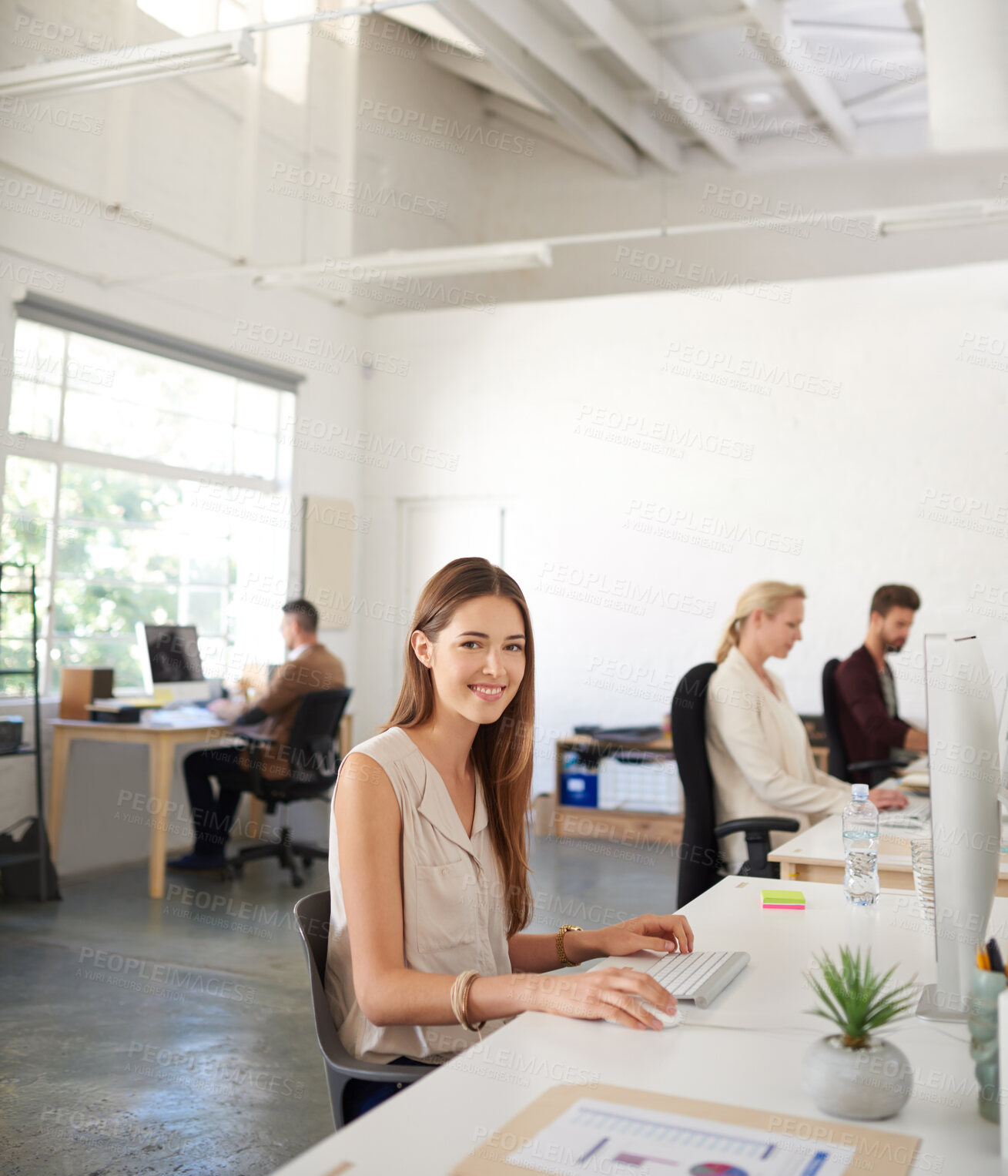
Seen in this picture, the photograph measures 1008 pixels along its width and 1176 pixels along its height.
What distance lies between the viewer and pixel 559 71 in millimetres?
6863

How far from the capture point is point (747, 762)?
310 centimetres

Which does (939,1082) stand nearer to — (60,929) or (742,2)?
(60,929)

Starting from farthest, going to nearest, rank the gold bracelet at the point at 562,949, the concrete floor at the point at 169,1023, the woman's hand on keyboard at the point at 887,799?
the woman's hand on keyboard at the point at 887,799, the concrete floor at the point at 169,1023, the gold bracelet at the point at 562,949

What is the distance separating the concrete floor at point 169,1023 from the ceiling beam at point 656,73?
4819 millimetres

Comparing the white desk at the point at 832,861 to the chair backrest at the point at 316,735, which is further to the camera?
the chair backrest at the point at 316,735

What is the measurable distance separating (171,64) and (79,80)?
0.49 metres

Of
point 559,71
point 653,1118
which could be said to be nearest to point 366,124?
point 559,71

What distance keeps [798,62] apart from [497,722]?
20.9 feet

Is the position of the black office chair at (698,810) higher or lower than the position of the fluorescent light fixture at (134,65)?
lower

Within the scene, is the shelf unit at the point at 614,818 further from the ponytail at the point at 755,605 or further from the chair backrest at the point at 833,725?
the ponytail at the point at 755,605

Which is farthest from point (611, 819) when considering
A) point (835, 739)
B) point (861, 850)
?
point (861, 850)

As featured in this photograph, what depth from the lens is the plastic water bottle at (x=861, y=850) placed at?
7.07 feet

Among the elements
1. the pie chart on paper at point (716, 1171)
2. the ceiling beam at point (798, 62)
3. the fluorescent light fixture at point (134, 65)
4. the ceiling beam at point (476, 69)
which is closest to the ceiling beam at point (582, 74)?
the ceiling beam at point (476, 69)

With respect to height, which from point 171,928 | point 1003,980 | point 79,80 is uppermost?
point 79,80
